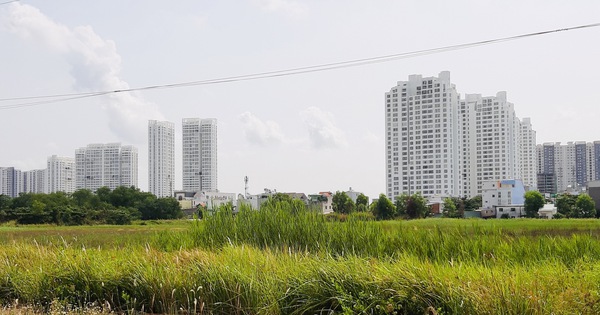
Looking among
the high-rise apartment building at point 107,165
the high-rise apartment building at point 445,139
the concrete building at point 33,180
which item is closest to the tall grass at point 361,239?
the high-rise apartment building at point 445,139

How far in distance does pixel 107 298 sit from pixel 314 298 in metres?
3.27

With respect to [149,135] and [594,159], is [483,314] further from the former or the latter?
[594,159]

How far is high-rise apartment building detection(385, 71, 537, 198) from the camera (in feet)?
338

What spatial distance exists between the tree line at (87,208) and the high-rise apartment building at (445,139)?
54862 mm

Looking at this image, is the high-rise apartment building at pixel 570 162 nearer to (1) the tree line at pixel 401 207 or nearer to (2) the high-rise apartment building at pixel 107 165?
(1) the tree line at pixel 401 207

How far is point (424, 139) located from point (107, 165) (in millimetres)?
64277

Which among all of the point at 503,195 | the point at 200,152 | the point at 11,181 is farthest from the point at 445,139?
the point at 11,181

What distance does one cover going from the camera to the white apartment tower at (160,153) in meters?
122

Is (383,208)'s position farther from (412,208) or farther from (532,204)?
(532,204)

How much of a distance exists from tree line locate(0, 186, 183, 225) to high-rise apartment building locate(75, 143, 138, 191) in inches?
2398

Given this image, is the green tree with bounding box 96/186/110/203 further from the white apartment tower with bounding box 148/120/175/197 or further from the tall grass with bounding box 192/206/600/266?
the white apartment tower with bounding box 148/120/175/197

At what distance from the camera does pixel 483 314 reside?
537cm

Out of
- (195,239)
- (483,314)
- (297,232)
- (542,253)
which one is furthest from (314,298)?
(195,239)

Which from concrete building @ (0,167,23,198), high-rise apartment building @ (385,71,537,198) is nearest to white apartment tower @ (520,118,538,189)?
high-rise apartment building @ (385,71,537,198)
